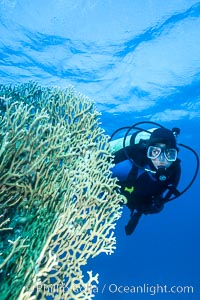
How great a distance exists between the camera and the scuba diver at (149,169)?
19.1ft

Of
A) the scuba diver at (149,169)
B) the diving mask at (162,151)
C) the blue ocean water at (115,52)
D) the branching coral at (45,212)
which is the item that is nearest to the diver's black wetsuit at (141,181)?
the scuba diver at (149,169)

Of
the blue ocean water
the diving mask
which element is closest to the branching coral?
the diving mask

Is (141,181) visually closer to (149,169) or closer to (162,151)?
(149,169)

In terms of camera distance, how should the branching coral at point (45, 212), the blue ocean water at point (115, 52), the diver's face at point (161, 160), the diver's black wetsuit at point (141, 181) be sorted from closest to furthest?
the branching coral at point (45, 212) → the diver's black wetsuit at point (141, 181) → the diver's face at point (161, 160) → the blue ocean water at point (115, 52)

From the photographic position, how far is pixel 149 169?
20.0 ft

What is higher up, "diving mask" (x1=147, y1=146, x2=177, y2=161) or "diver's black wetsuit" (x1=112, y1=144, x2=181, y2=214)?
"diving mask" (x1=147, y1=146, x2=177, y2=161)

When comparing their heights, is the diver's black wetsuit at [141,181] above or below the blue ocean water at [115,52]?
below

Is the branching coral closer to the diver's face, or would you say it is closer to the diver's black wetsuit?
the diver's black wetsuit

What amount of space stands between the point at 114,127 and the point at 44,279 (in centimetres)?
2951

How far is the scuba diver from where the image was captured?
584 cm

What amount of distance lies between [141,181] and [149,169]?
356 millimetres

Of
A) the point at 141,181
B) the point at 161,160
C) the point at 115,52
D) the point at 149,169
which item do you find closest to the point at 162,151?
the point at 161,160

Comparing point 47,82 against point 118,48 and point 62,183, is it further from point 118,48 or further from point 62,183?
point 62,183

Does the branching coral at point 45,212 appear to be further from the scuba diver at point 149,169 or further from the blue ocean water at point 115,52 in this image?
the blue ocean water at point 115,52
